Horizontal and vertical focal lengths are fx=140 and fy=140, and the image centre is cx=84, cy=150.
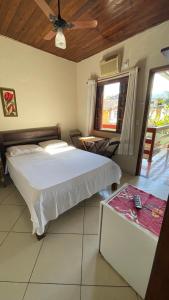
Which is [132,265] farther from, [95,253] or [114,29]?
[114,29]

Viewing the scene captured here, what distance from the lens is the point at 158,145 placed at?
438cm

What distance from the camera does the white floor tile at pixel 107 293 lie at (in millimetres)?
1124

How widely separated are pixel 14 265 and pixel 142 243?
123 centimetres

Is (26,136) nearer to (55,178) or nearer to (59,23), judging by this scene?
(55,178)

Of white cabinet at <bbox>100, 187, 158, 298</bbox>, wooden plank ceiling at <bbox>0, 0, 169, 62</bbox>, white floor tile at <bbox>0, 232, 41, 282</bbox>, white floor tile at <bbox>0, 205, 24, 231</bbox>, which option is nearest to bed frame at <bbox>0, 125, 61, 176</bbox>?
white floor tile at <bbox>0, 205, 24, 231</bbox>

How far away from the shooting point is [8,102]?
9.64 ft

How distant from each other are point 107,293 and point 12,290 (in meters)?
0.79

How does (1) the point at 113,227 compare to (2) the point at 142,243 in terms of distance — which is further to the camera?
(1) the point at 113,227

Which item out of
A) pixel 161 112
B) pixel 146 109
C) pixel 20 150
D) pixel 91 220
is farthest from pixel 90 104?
pixel 91 220

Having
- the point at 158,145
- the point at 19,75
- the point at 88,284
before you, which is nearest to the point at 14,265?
the point at 88,284

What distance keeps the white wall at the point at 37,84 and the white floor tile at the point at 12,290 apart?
2.64m

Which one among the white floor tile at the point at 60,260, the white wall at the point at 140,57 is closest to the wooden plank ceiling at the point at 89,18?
the white wall at the point at 140,57

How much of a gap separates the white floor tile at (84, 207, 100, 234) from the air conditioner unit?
9.12ft

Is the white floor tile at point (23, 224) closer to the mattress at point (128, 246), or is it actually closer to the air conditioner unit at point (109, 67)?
the mattress at point (128, 246)
